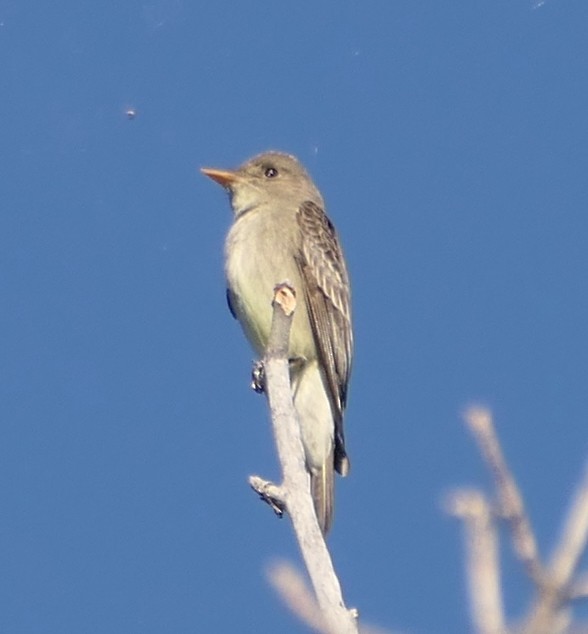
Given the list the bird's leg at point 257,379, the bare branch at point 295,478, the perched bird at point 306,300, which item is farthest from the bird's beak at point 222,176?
the bare branch at point 295,478

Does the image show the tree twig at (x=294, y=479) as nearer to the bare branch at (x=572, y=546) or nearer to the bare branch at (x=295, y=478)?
the bare branch at (x=295, y=478)

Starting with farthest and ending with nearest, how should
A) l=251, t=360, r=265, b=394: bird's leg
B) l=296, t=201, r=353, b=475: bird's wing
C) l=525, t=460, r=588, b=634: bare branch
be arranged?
l=296, t=201, r=353, b=475: bird's wing → l=251, t=360, r=265, b=394: bird's leg → l=525, t=460, r=588, b=634: bare branch

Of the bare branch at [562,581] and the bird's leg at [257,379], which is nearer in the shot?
the bare branch at [562,581]

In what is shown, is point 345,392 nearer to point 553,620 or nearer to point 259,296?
point 259,296

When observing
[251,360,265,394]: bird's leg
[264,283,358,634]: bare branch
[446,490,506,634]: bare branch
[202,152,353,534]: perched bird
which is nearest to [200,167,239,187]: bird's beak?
[202,152,353,534]: perched bird

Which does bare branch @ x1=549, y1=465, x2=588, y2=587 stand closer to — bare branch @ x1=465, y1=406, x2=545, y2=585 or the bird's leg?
bare branch @ x1=465, y1=406, x2=545, y2=585

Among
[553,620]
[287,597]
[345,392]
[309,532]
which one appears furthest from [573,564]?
[345,392]

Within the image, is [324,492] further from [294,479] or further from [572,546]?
[572,546]
